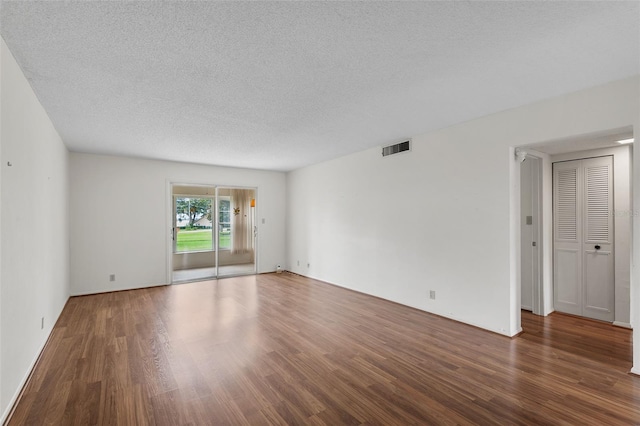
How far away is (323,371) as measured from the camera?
8.79 feet

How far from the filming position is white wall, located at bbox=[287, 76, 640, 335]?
10.2ft

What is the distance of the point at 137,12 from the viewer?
1762mm

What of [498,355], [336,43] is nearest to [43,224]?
[336,43]

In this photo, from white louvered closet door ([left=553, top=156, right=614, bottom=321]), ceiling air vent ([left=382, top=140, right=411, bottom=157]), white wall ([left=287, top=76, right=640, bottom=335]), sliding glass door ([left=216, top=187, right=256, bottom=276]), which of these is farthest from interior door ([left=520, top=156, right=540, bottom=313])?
sliding glass door ([left=216, top=187, right=256, bottom=276])

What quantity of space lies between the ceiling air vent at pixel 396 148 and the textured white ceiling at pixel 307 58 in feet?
2.18

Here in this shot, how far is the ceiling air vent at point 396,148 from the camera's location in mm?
4609

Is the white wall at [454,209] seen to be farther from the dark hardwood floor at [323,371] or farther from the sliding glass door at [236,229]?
the sliding glass door at [236,229]

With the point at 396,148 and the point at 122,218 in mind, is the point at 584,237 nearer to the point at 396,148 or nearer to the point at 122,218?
the point at 396,148

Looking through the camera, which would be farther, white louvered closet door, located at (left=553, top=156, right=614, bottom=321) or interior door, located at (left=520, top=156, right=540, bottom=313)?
interior door, located at (left=520, top=156, right=540, bottom=313)

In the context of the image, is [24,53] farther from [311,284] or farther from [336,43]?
[311,284]

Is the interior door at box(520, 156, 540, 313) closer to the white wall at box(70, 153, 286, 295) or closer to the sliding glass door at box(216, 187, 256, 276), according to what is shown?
the white wall at box(70, 153, 286, 295)

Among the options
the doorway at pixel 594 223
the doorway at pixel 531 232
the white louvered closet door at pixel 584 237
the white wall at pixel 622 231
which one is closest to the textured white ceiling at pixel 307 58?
the doorway at pixel 594 223

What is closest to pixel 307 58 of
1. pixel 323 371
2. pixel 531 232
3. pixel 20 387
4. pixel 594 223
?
pixel 323 371

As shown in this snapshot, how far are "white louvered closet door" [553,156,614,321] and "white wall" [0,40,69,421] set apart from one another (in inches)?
238
